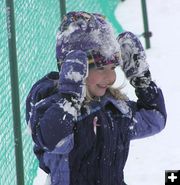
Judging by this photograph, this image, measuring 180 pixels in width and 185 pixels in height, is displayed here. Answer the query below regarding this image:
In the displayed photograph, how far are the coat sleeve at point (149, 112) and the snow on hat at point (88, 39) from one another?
29cm

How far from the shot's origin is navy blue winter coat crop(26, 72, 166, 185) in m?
2.40

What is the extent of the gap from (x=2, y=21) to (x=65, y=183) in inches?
90.0

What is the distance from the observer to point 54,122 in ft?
7.79

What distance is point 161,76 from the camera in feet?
19.9

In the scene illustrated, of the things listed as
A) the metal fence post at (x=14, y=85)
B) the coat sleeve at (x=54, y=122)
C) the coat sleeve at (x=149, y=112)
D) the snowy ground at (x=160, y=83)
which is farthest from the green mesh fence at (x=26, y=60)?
the coat sleeve at (x=54, y=122)

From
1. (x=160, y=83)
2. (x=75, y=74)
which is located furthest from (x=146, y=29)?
(x=75, y=74)

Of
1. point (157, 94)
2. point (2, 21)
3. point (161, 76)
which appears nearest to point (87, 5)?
point (161, 76)

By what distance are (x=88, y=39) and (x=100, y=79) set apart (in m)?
0.18

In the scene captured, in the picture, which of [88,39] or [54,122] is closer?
[54,122]

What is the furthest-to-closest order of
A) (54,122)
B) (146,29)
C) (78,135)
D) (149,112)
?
(146,29) → (149,112) → (78,135) → (54,122)

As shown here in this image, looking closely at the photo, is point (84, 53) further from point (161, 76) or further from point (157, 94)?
point (161, 76)

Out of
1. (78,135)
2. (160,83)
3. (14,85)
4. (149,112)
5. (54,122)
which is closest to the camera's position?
(54,122)

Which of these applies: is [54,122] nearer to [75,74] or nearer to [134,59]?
[75,74]

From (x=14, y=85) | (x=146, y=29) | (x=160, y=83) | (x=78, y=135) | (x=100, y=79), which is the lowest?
(x=160, y=83)
